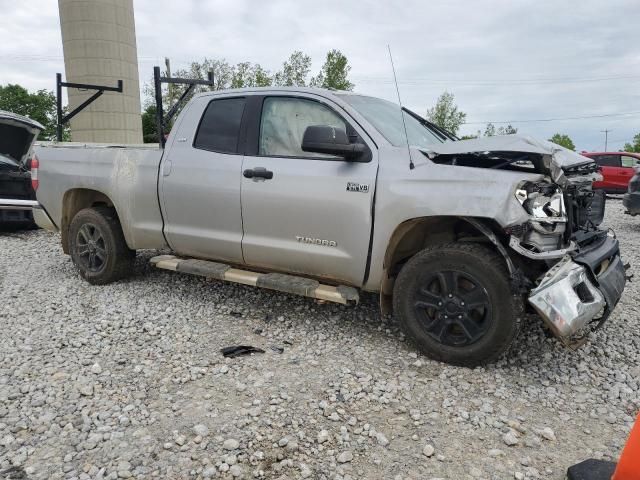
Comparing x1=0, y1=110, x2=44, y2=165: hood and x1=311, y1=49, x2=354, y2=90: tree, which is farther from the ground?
x1=311, y1=49, x2=354, y2=90: tree

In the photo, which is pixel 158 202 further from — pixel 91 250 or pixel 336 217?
pixel 336 217

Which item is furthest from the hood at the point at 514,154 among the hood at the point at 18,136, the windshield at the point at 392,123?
the hood at the point at 18,136

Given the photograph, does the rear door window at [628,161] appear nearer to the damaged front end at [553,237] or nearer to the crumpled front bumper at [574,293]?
the damaged front end at [553,237]

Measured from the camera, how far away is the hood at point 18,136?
26.7 ft

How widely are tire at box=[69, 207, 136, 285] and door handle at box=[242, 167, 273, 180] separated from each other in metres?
1.87

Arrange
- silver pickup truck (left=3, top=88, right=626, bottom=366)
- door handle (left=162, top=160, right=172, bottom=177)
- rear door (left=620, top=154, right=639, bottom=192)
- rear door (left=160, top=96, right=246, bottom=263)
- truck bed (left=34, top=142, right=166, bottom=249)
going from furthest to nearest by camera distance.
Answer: rear door (left=620, top=154, right=639, bottom=192) → truck bed (left=34, top=142, right=166, bottom=249) → door handle (left=162, top=160, right=172, bottom=177) → rear door (left=160, top=96, right=246, bottom=263) → silver pickup truck (left=3, top=88, right=626, bottom=366)

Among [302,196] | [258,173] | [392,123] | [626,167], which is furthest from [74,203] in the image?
[626,167]

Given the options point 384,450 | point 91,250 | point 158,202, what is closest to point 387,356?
point 384,450

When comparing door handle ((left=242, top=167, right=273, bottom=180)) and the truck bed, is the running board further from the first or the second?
door handle ((left=242, top=167, right=273, bottom=180))

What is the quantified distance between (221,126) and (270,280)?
145 cm

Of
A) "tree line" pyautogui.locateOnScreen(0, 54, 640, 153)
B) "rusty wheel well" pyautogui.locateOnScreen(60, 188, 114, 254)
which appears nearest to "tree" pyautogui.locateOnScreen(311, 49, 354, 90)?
"tree line" pyautogui.locateOnScreen(0, 54, 640, 153)

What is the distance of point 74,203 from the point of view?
542 cm

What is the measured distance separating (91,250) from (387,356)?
3.38 meters

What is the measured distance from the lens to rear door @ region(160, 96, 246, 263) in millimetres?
4230
